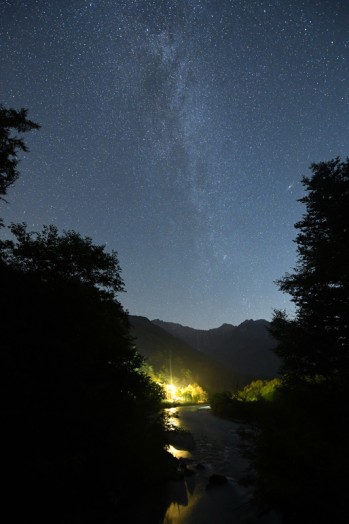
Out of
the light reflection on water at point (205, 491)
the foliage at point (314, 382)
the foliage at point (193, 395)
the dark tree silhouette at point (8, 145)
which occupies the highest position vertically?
the dark tree silhouette at point (8, 145)

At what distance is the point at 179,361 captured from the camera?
440 feet

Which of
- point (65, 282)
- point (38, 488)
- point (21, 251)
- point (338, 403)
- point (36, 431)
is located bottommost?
point (38, 488)

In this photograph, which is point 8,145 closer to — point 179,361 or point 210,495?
point 210,495

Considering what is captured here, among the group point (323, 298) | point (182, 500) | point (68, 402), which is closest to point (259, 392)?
point (323, 298)

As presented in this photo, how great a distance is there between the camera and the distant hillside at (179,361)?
11981 centimetres

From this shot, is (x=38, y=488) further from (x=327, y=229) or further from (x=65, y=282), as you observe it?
(x=327, y=229)

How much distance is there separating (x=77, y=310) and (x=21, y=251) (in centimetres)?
547

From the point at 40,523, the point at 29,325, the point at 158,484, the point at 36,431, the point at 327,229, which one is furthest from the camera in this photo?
the point at 327,229

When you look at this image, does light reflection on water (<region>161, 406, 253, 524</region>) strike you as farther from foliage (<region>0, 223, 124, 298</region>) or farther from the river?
foliage (<region>0, 223, 124, 298</region>)

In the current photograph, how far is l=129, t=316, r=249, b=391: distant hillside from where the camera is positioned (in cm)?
11981

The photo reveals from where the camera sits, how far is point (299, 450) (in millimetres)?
5391

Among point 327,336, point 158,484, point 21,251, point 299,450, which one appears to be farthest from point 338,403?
point 21,251

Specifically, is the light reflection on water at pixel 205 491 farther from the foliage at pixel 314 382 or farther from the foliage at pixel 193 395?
the foliage at pixel 193 395

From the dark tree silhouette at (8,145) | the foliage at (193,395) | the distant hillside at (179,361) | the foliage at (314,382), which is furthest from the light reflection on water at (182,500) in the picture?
the distant hillside at (179,361)
